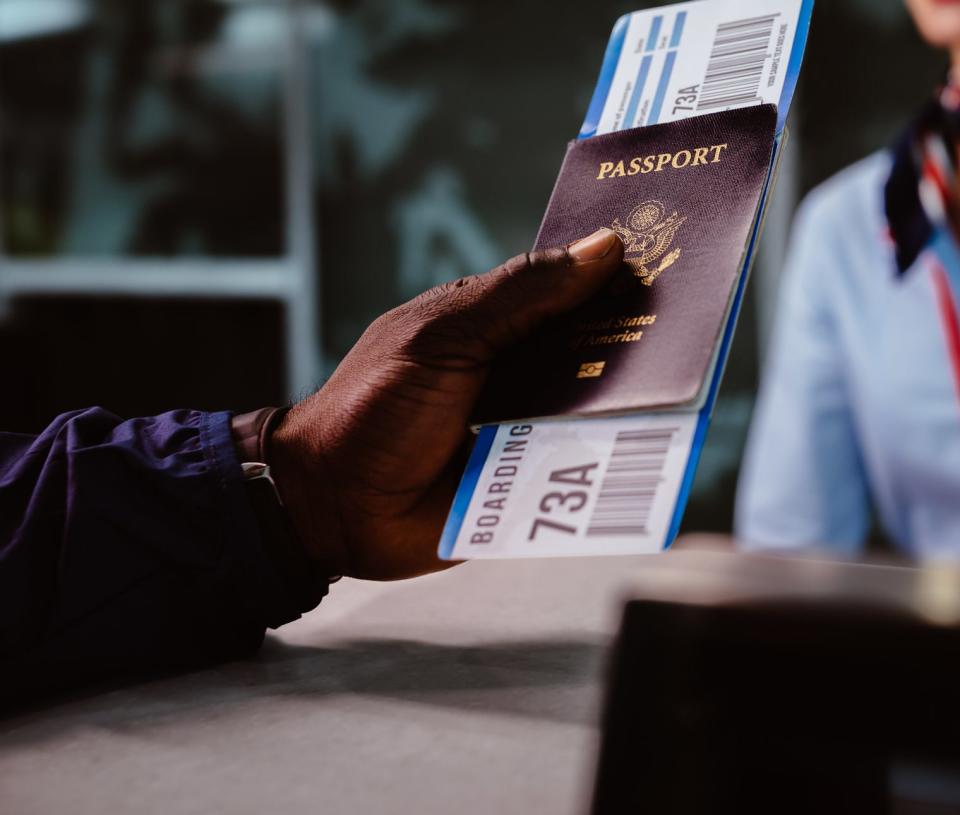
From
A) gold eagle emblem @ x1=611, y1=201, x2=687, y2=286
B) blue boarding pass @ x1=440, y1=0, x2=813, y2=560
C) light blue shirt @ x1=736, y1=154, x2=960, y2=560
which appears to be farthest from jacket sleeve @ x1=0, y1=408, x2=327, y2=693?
light blue shirt @ x1=736, y1=154, x2=960, y2=560

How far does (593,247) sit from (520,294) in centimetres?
5

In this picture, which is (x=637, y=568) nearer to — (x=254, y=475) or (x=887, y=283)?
(x=254, y=475)

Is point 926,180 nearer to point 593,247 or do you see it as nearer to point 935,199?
point 935,199

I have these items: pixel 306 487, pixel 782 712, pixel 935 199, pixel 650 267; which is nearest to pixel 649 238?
pixel 650 267

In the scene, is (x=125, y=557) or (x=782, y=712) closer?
(x=782, y=712)

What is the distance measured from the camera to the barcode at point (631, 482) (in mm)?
452

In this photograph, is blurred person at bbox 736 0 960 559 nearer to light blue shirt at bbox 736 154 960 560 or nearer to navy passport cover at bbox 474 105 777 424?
light blue shirt at bbox 736 154 960 560

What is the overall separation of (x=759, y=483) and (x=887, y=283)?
0.31 m

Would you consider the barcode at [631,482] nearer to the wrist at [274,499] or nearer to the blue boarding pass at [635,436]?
the blue boarding pass at [635,436]

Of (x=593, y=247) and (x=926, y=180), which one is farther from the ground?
(x=593, y=247)

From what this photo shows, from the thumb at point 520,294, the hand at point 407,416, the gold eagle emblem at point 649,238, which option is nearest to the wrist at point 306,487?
the hand at point 407,416

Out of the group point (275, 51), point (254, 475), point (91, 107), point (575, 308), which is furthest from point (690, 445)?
point (91, 107)

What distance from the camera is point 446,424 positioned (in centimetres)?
56

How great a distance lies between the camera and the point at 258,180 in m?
2.09
